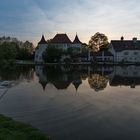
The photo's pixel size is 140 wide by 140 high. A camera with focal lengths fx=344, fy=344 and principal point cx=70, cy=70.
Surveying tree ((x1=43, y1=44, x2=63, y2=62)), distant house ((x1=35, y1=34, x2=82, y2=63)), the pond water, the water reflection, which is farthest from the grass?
distant house ((x1=35, y1=34, x2=82, y2=63))

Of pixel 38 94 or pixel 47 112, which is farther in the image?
pixel 38 94

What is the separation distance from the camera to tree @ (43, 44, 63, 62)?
86812 mm

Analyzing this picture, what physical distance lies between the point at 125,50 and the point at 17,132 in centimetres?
8501

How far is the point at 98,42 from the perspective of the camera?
108812 millimetres

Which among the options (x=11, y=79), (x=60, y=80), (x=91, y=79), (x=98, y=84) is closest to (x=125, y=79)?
(x=91, y=79)

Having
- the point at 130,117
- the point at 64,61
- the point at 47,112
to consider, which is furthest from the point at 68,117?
the point at 64,61

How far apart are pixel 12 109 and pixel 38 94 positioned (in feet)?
20.7

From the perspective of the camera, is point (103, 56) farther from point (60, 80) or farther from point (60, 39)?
point (60, 80)

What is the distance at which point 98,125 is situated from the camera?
1412 cm

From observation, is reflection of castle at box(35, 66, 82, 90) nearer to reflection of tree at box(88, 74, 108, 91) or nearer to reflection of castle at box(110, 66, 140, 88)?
reflection of tree at box(88, 74, 108, 91)

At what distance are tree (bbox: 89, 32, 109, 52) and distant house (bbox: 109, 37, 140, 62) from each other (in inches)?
400

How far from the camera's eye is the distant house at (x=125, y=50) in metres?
93.7

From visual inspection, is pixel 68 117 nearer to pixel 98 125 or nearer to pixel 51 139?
pixel 98 125

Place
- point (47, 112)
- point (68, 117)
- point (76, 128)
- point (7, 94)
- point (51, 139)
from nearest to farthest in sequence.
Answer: point (51, 139), point (76, 128), point (68, 117), point (47, 112), point (7, 94)
